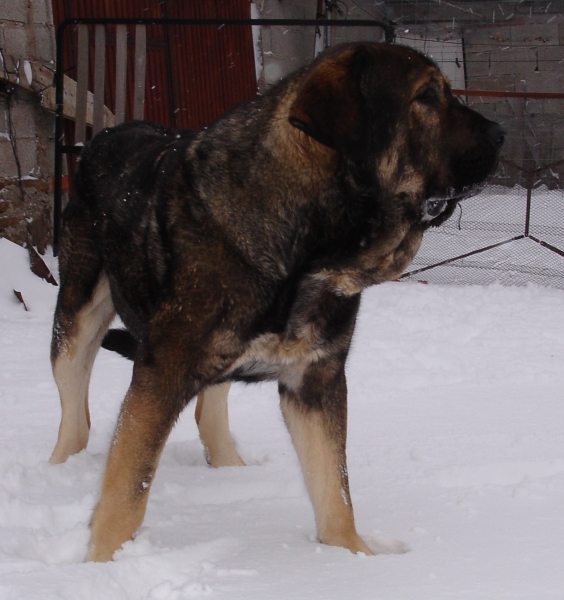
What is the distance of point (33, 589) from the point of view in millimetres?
2244

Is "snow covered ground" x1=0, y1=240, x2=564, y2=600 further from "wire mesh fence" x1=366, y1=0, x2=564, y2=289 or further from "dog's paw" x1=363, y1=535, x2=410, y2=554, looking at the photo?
"wire mesh fence" x1=366, y1=0, x2=564, y2=289

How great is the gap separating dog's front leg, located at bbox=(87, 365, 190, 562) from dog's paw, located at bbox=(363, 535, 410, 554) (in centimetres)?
84

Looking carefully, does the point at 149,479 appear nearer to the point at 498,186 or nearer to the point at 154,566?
the point at 154,566

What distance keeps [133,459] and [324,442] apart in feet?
2.37

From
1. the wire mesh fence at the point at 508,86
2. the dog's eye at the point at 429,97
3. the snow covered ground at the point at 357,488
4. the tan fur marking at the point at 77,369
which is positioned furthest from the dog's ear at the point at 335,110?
the wire mesh fence at the point at 508,86

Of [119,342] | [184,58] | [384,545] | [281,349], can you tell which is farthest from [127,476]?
[184,58]

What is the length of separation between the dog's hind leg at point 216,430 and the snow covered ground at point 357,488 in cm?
12

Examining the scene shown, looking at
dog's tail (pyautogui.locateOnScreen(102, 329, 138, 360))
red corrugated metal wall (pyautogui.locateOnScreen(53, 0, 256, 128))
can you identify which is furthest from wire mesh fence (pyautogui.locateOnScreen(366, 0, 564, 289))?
dog's tail (pyautogui.locateOnScreen(102, 329, 138, 360))

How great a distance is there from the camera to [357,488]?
11.4 ft

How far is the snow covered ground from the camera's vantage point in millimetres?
2398

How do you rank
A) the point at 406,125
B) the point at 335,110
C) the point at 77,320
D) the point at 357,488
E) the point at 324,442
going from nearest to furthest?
the point at 335,110 < the point at 406,125 < the point at 324,442 < the point at 357,488 < the point at 77,320

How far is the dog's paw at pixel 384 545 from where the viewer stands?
2797 mm

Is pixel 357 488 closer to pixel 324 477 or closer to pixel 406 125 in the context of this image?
pixel 324 477

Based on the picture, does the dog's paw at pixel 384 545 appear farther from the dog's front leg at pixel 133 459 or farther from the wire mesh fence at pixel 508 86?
the wire mesh fence at pixel 508 86
